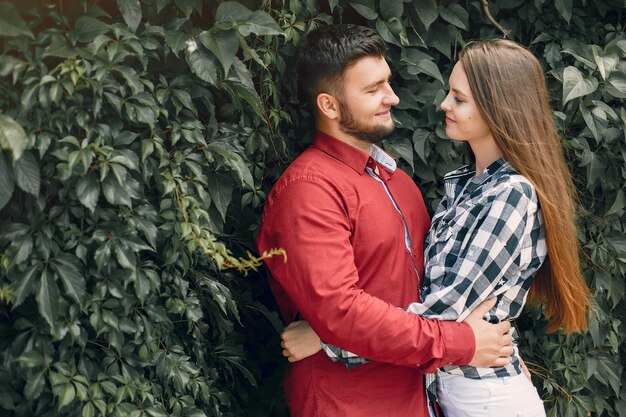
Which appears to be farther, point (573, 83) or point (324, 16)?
point (573, 83)

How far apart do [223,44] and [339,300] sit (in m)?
0.73

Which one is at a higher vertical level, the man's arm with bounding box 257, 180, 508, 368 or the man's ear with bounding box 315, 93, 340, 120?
the man's ear with bounding box 315, 93, 340, 120

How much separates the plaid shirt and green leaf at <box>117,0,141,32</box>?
102 centimetres

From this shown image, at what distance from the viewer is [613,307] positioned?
3020 millimetres

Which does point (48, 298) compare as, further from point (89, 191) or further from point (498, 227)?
point (498, 227)

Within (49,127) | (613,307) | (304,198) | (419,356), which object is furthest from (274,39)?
(613,307)

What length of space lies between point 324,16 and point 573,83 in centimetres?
89

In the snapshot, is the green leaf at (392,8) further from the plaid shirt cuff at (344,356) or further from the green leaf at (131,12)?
the plaid shirt cuff at (344,356)

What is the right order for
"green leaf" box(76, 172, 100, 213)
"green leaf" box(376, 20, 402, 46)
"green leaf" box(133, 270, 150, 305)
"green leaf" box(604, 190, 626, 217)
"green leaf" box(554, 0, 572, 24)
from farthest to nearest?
"green leaf" box(604, 190, 626, 217)
"green leaf" box(554, 0, 572, 24)
"green leaf" box(376, 20, 402, 46)
"green leaf" box(133, 270, 150, 305)
"green leaf" box(76, 172, 100, 213)

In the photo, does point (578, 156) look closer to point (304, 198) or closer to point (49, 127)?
point (304, 198)

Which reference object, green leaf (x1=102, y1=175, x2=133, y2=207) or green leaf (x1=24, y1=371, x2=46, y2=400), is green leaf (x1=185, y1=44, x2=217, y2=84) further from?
green leaf (x1=24, y1=371, x2=46, y2=400)

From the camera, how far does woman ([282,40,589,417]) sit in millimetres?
2182

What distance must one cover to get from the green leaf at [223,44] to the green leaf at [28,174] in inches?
20.9

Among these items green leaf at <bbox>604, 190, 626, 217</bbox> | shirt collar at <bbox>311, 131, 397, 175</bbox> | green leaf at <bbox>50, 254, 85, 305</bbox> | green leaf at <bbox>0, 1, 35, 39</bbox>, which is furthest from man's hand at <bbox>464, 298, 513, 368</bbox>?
green leaf at <bbox>0, 1, 35, 39</bbox>
